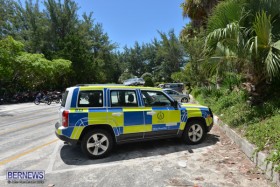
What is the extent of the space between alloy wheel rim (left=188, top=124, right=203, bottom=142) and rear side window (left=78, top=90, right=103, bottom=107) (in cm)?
269

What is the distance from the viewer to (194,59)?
1658 centimetres

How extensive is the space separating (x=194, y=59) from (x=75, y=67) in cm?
2071

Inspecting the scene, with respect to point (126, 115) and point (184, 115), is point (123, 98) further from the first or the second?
point (184, 115)

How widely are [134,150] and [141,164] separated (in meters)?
0.96

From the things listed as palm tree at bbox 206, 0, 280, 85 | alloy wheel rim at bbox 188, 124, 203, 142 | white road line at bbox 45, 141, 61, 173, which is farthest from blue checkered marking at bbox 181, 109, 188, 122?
white road line at bbox 45, 141, 61, 173

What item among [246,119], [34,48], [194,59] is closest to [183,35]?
[194,59]

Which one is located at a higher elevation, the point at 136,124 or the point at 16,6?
the point at 16,6

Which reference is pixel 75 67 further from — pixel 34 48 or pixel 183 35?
pixel 183 35

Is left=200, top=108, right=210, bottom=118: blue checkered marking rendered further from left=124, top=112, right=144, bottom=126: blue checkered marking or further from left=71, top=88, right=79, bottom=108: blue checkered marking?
left=71, top=88, right=79, bottom=108: blue checkered marking

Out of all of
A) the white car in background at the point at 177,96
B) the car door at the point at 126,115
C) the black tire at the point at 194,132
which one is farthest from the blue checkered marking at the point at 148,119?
the white car in background at the point at 177,96

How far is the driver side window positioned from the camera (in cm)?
593

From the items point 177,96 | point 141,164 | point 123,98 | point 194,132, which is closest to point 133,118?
point 123,98

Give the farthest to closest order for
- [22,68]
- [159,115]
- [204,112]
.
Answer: [22,68]
[204,112]
[159,115]

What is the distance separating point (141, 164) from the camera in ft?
16.7
